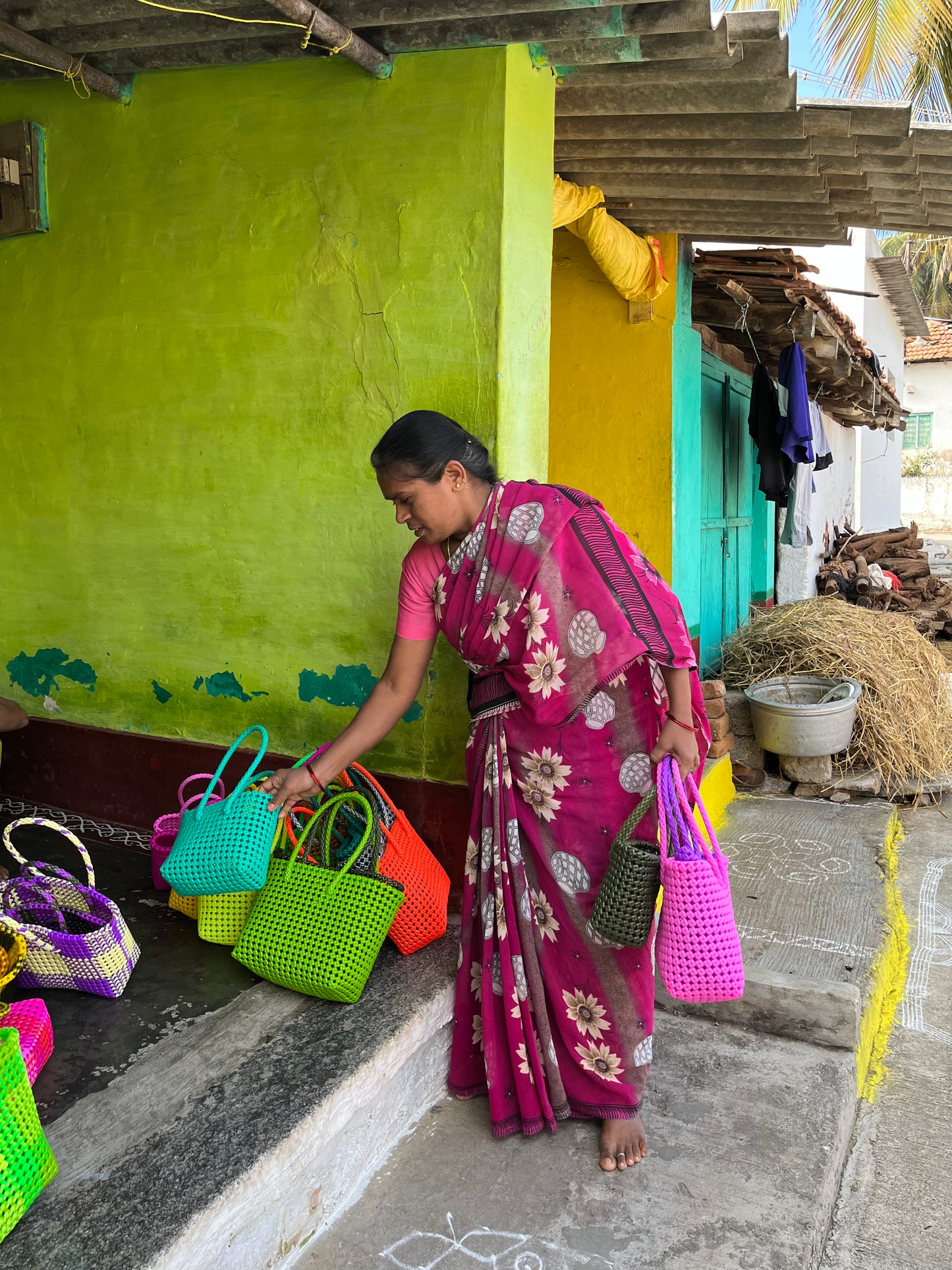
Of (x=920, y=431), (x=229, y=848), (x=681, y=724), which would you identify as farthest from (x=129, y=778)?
(x=920, y=431)

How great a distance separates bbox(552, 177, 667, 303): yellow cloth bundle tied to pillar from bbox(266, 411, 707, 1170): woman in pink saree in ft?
6.07

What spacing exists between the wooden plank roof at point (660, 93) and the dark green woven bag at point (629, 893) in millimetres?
2112

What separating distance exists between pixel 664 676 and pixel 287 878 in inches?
44.4

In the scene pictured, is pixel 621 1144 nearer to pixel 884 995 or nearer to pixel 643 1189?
pixel 643 1189

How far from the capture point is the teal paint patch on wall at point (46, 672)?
3.71 metres

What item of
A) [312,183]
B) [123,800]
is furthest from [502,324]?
[123,800]

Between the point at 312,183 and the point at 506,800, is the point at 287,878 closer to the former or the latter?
the point at 506,800

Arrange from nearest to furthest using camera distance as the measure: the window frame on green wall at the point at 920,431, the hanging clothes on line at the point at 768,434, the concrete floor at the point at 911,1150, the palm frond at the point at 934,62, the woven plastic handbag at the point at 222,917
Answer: the concrete floor at the point at 911,1150, the woven plastic handbag at the point at 222,917, the hanging clothes on line at the point at 768,434, the palm frond at the point at 934,62, the window frame on green wall at the point at 920,431

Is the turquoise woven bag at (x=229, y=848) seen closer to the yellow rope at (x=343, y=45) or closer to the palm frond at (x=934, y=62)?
the yellow rope at (x=343, y=45)

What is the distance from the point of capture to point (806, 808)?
512 centimetres

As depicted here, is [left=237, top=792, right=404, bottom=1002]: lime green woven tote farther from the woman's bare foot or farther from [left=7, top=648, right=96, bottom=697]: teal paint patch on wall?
[left=7, top=648, right=96, bottom=697]: teal paint patch on wall

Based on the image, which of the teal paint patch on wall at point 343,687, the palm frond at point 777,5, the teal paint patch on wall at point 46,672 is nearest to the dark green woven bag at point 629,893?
the teal paint patch on wall at point 343,687

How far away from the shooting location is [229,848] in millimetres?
2424

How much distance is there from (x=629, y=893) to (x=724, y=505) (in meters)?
4.97
